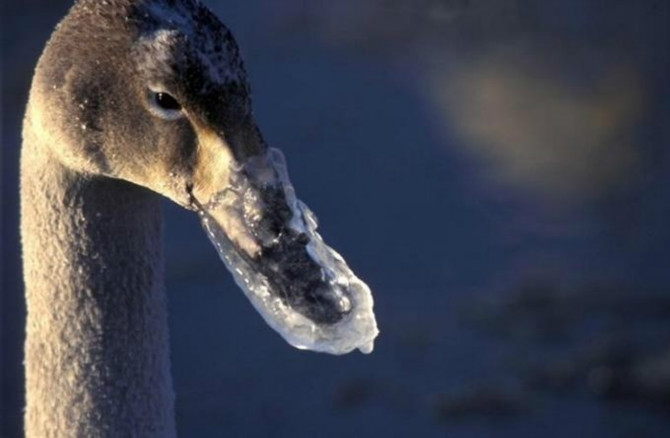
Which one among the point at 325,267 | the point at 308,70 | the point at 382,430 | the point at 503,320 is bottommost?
the point at 325,267

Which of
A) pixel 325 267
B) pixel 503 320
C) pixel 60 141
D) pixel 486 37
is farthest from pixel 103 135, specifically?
pixel 486 37

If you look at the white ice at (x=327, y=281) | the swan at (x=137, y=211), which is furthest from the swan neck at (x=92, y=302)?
the white ice at (x=327, y=281)

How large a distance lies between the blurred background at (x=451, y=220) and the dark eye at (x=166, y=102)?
2857mm

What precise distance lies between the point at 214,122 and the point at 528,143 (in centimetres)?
375

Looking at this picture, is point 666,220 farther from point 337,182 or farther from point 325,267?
point 325,267

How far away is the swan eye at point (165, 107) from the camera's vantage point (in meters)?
1.96

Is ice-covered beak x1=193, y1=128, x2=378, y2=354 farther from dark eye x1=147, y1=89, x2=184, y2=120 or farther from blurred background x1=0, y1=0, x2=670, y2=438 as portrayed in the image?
blurred background x1=0, y1=0, x2=670, y2=438

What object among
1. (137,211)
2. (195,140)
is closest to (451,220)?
(137,211)

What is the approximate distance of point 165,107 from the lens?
197 centimetres

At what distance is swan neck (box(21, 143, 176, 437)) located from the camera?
209 centimetres

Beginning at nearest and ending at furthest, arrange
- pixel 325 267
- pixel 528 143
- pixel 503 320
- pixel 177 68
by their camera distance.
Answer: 1. pixel 177 68
2. pixel 325 267
3. pixel 503 320
4. pixel 528 143

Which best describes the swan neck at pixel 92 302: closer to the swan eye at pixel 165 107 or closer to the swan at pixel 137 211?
Result: the swan at pixel 137 211

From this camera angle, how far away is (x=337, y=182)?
5.40 metres

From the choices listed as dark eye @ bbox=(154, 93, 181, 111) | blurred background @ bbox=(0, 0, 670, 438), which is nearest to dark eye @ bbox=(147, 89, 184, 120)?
dark eye @ bbox=(154, 93, 181, 111)
